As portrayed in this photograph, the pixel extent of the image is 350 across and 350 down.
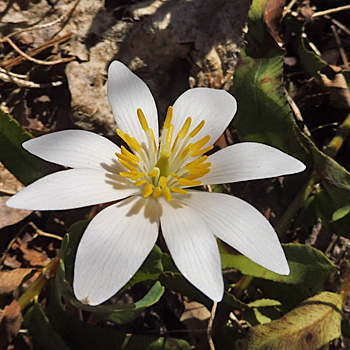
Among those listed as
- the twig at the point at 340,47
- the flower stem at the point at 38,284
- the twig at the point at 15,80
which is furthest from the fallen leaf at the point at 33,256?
the twig at the point at 340,47

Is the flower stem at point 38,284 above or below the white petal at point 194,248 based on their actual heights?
below

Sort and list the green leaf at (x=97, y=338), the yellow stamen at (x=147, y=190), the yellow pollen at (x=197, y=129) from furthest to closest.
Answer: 1. the green leaf at (x=97, y=338)
2. the yellow pollen at (x=197, y=129)
3. the yellow stamen at (x=147, y=190)

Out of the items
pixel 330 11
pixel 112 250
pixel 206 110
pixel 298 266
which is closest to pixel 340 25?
pixel 330 11

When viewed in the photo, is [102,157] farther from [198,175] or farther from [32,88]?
[32,88]

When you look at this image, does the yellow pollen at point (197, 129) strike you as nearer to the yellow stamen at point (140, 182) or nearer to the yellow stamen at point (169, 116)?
the yellow stamen at point (169, 116)

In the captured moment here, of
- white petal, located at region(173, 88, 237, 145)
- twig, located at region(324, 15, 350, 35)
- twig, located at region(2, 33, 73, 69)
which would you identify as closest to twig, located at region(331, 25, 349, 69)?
twig, located at region(324, 15, 350, 35)

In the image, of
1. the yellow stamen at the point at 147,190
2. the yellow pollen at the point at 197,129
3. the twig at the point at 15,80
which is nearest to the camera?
the yellow stamen at the point at 147,190

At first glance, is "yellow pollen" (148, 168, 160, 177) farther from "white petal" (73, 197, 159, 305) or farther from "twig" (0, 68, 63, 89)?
"twig" (0, 68, 63, 89)

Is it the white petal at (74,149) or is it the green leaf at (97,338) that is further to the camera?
the green leaf at (97,338)
